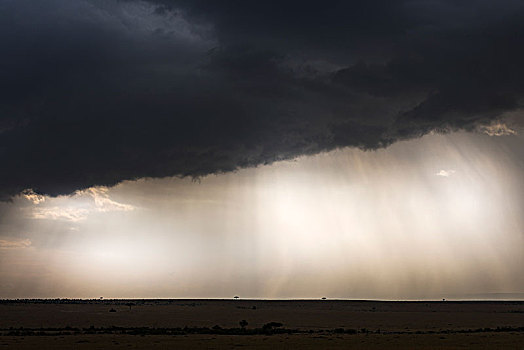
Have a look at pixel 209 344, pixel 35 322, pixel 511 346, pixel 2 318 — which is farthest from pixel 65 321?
pixel 511 346

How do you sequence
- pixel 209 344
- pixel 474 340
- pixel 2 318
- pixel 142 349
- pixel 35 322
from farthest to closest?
→ 1. pixel 2 318
2. pixel 35 322
3. pixel 474 340
4. pixel 209 344
5. pixel 142 349

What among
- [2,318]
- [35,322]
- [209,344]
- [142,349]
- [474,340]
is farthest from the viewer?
[2,318]

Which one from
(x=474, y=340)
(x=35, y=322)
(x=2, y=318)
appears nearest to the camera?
(x=474, y=340)

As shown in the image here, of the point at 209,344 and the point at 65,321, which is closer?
the point at 209,344

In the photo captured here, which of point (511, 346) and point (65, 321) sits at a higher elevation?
point (65, 321)

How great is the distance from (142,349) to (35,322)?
Result: 56455 mm

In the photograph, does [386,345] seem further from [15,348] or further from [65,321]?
[65,321]

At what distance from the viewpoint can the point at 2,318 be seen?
110 meters

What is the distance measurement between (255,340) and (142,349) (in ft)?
46.6

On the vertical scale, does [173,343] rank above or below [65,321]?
below

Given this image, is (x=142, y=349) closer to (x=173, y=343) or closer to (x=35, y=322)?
(x=173, y=343)

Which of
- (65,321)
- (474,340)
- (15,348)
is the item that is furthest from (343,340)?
(65,321)

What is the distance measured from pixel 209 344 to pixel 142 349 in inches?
284

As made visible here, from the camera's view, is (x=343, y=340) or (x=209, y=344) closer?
(x=209, y=344)
